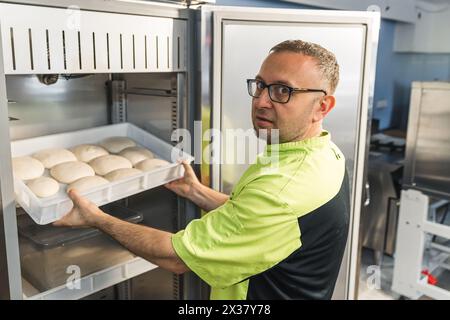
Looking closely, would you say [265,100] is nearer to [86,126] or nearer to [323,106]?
[323,106]

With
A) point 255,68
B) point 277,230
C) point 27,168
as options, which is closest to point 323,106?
point 255,68

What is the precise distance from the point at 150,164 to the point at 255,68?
1.37 feet

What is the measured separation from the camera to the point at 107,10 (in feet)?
3.24

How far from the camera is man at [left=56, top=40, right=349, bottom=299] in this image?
99cm

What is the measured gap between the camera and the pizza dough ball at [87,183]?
1.07m

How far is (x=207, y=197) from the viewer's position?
4.17ft

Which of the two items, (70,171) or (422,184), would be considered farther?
(422,184)

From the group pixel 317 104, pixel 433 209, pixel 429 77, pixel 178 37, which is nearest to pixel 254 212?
pixel 317 104

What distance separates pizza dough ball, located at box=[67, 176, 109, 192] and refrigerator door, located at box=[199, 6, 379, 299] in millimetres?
303

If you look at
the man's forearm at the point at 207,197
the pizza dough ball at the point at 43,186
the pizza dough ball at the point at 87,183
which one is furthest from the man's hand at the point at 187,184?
the pizza dough ball at the point at 43,186

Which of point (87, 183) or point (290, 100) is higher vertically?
point (290, 100)

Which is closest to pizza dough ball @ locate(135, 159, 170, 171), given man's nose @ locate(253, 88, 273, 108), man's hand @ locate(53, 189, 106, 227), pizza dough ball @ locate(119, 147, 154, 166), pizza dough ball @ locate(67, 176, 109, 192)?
pizza dough ball @ locate(119, 147, 154, 166)

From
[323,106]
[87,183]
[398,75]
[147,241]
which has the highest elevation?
[398,75]

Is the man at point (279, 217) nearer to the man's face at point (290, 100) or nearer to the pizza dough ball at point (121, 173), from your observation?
the man's face at point (290, 100)
